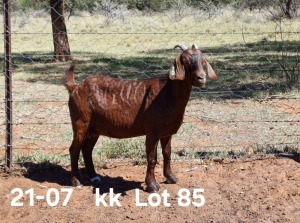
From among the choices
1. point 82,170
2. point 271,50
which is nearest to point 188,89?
point 82,170

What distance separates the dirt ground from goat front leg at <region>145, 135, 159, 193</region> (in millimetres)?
74

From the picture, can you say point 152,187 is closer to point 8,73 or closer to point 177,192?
point 177,192

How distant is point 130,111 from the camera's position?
5875mm

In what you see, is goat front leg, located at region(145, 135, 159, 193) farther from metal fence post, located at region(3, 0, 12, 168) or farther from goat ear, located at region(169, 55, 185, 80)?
metal fence post, located at region(3, 0, 12, 168)

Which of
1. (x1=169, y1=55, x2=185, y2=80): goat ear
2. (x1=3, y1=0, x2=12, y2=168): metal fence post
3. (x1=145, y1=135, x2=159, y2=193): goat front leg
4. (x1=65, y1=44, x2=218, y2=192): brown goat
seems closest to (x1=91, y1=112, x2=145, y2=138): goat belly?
(x1=65, y1=44, x2=218, y2=192): brown goat

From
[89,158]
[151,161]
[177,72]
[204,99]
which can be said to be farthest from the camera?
[204,99]

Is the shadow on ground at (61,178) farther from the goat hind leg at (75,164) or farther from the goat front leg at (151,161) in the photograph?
the goat front leg at (151,161)

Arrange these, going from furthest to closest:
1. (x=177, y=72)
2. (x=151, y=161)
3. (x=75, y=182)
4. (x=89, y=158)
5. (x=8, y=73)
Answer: (x=8, y=73) → (x=89, y=158) → (x=75, y=182) → (x=151, y=161) → (x=177, y=72)

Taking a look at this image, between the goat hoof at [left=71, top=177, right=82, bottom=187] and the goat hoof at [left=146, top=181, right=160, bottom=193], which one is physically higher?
the goat hoof at [left=146, top=181, right=160, bottom=193]

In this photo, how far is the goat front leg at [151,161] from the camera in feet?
18.9

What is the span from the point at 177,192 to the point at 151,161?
418 mm

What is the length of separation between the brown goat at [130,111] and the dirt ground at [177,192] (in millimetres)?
243

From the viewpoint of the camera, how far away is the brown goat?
18.7ft

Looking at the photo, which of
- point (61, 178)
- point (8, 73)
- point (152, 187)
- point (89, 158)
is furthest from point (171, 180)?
point (8, 73)
